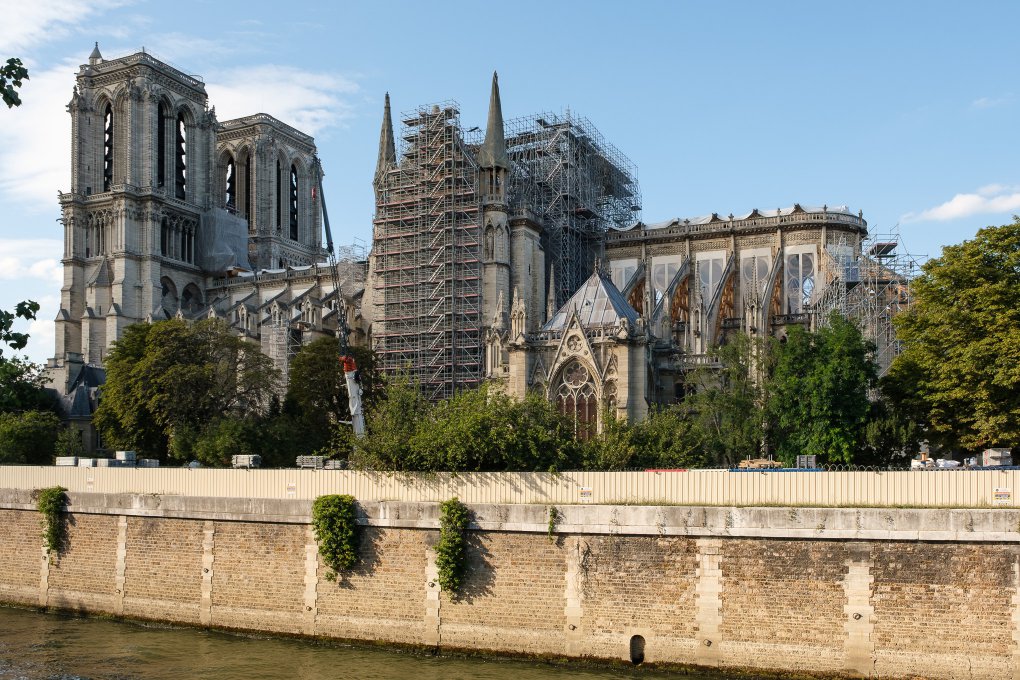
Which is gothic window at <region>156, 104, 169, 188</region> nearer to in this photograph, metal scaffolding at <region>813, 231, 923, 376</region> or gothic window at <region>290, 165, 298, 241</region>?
gothic window at <region>290, 165, 298, 241</region>

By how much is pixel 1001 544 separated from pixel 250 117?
267 feet

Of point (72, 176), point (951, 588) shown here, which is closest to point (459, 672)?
point (951, 588)

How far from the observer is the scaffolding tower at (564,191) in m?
57.8

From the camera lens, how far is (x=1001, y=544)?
61.1 feet

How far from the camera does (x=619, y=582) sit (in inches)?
838

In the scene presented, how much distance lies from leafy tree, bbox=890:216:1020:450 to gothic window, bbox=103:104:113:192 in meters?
61.0

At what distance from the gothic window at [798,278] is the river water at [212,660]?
37.7 metres

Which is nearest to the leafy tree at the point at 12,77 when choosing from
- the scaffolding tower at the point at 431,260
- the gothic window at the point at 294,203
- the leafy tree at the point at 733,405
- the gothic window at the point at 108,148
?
the leafy tree at the point at 733,405

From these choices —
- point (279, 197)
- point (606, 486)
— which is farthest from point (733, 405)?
point (279, 197)

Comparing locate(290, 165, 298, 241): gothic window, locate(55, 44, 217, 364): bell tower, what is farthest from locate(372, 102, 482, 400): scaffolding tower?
locate(290, 165, 298, 241): gothic window

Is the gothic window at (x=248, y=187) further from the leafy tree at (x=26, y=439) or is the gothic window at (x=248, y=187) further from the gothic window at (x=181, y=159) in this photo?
the leafy tree at (x=26, y=439)

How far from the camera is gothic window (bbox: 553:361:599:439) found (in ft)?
135

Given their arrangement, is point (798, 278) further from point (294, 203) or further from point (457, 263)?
point (294, 203)

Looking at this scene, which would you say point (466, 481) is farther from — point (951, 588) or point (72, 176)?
point (72, 176)
